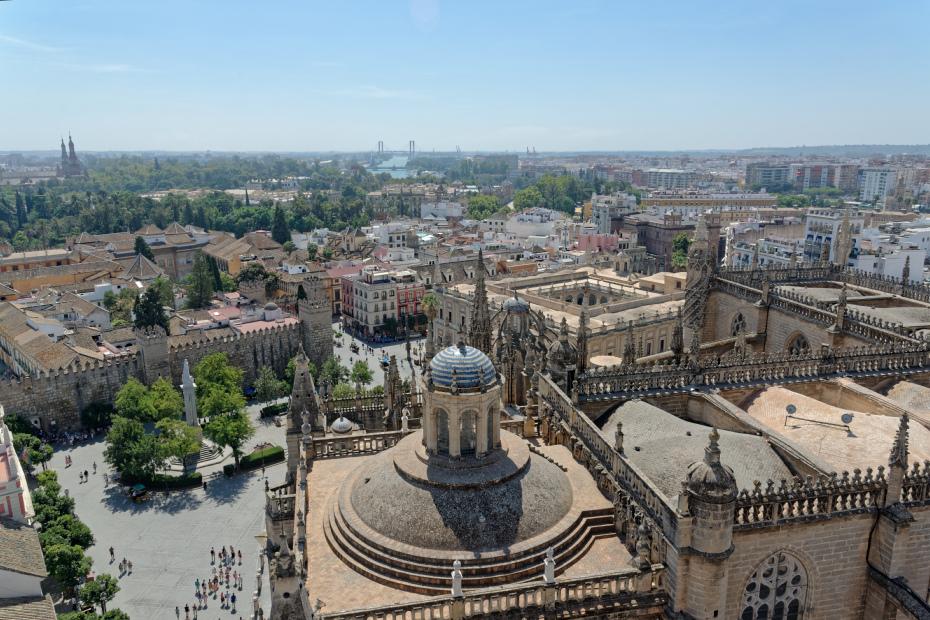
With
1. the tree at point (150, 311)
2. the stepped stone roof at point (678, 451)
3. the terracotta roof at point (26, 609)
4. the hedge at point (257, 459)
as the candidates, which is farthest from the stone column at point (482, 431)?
the tree at point (150, 311)

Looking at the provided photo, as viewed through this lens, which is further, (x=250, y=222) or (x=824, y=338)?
(x=250, y=222)

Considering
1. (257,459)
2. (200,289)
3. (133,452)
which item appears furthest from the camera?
(200,289)

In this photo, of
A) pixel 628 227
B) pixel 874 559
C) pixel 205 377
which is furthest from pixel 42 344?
pixel 628 227

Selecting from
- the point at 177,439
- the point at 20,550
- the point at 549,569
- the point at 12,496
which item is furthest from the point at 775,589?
the point at 177,439

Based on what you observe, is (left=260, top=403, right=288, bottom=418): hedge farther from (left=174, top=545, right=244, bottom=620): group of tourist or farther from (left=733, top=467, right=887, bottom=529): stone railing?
(left=733, top=467, right=887, bottom=529): stone railing

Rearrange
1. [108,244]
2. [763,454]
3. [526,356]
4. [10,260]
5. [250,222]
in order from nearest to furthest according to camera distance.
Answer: [763,454]
[526,356]
[10,260]
[108,244]
[250,222]

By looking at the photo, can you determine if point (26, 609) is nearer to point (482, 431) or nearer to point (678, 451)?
point (482, 431)

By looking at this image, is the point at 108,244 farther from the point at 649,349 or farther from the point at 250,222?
the point at 649,349

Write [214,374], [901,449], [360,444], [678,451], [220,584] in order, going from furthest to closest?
[214,374] → [220,584] → [360,444] → [678,451] → [901,449]
